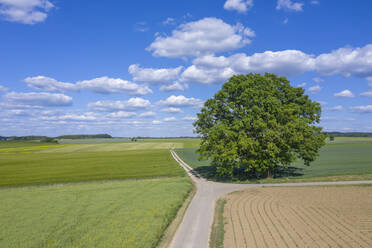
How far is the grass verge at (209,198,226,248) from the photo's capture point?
12.7m

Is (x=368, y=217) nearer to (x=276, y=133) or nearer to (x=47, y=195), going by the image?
(x=276, y=133)

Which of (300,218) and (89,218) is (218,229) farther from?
(89,218)

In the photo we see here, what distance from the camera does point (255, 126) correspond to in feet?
98.3

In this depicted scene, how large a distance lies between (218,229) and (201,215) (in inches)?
133

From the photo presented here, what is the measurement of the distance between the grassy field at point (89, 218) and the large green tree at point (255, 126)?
8.37m

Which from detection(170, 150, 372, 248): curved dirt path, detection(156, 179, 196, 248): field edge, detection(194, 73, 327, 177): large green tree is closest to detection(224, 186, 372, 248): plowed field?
detection(170, 150, 372, 248): curved dirt path

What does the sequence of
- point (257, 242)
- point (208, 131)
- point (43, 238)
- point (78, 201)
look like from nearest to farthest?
point (257, 242), point (43, 238), point (78, 201), point (208, 131)

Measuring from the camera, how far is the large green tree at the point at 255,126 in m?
30.3

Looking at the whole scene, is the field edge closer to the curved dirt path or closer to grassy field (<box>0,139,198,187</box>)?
the curved dirt path

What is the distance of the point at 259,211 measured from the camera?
59.2 feet

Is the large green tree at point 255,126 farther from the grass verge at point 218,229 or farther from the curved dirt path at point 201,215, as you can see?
the grass verge at point 218,229

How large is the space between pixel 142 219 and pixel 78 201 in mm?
9760

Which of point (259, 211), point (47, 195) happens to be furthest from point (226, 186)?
point (47, 195)

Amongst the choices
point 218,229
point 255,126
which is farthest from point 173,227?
point 255,126
